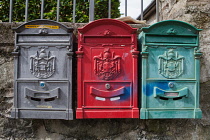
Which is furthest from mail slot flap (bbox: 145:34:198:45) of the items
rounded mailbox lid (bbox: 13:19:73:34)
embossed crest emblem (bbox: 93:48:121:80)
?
rounded mailbox lid (bbox: 13:19:73:34)

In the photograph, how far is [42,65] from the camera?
2.40 m

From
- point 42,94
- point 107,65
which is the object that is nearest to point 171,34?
point 107,65

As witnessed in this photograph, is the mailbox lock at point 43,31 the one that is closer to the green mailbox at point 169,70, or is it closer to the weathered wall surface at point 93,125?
the weathered wall surface at point 93,125

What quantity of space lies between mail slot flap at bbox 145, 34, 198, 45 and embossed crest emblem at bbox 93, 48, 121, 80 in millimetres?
429

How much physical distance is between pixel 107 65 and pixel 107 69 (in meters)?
0.05

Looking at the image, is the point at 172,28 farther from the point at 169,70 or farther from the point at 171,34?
the point at 169,70

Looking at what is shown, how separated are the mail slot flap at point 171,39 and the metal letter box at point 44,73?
A: 3.05 ft

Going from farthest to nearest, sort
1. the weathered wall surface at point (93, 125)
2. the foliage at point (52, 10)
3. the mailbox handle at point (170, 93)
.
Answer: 1. the foliage at point (52, 10)
2. the weathered wall surface at point (93, 125)
3. the mailbox handle at point (170, 93)

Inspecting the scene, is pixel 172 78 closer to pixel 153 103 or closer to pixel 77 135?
pixel 153 103

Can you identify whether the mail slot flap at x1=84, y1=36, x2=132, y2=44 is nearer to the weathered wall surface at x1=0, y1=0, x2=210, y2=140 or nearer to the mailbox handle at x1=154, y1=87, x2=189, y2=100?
the mailbox handle at x1=154, y1=87, x2=189, y2=100

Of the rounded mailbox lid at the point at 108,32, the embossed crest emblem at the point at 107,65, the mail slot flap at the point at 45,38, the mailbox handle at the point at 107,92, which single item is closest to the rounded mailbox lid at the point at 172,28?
the rounded mailbox lid at the point at 108,32

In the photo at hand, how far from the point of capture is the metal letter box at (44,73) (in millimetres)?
2404

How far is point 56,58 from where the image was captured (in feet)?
7.90

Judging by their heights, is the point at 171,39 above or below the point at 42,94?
above
